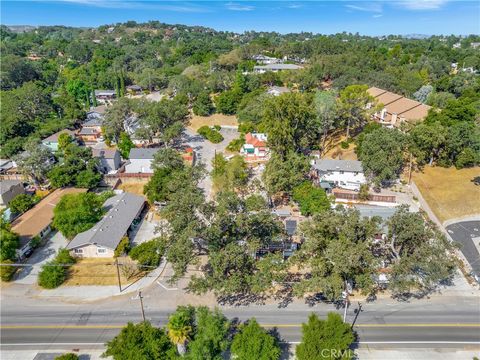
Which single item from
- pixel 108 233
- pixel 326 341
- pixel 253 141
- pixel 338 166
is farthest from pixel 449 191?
pixel 108 233

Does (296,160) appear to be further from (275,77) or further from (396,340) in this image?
(275,77)

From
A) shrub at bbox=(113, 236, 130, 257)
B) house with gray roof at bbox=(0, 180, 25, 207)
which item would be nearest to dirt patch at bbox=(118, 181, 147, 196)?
house with gray roof at bbox=(0, 180, 25, 207)

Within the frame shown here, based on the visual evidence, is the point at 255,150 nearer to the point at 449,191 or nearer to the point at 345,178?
the point at 345,178

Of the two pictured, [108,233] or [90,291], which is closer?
[90,291]

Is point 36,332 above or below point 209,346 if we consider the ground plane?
below

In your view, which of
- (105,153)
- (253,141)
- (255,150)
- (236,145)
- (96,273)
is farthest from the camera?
(236,145)

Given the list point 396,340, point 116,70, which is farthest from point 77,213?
point 116,70
